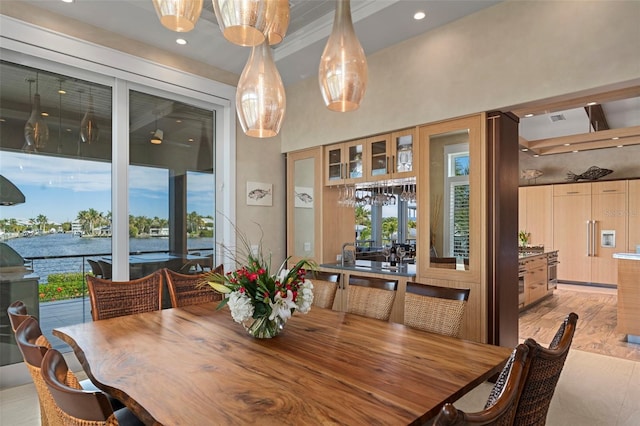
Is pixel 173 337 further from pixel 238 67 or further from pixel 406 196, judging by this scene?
pixel 238 67

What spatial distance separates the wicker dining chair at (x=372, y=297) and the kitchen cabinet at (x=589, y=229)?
7.38m

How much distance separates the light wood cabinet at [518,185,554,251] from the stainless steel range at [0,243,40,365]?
28.7ft

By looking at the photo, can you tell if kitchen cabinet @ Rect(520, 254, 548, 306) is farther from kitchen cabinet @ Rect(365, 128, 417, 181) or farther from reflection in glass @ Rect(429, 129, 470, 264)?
kitchen cabinet @ Rect(365, 128, 417, 181)

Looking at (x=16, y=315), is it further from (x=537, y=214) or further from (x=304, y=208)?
(x=537, y=214)

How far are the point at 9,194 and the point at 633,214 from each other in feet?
31.8

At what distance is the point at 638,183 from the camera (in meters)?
7.21

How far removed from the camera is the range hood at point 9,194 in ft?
9.91

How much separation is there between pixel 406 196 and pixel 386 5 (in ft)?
5.80

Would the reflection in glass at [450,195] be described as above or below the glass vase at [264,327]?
above

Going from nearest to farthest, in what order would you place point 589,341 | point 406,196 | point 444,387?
point 444,387 → point 406,196 → point 589,341

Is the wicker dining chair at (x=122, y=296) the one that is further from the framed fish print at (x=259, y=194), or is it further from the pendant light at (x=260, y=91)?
the framed fish print at (x=259, y=194)

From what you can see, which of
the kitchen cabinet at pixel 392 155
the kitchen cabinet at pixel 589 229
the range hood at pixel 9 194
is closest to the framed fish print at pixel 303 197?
the kitchen cabinet at pixel 392 155

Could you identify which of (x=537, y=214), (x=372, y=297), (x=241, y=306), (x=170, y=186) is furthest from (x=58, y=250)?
(x=537, y=214)

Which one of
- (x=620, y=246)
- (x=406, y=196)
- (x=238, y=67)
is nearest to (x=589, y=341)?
(x=406, y=196)
